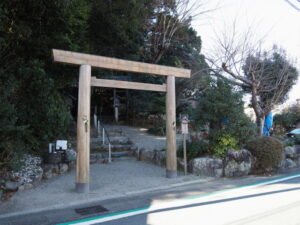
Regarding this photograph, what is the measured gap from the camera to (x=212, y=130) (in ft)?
24.8

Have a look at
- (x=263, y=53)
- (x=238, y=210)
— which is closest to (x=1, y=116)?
(x=238, y=210)

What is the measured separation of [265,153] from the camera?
23.6 feet

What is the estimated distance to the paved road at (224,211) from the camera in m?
3.62

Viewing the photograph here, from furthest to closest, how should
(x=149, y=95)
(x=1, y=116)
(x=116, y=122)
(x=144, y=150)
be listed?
(x=116, y=122) < (x=149, y=95) < (x=144, y=150) < (x=1, y=116)

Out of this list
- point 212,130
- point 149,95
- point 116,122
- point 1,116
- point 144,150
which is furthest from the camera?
point 116,122

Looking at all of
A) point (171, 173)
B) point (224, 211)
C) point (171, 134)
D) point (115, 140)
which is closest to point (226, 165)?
point (171, 173)

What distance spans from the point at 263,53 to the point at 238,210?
829 cm

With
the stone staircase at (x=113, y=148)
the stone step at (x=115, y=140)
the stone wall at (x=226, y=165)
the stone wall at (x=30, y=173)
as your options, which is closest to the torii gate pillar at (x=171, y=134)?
the stone wall at (x=226, y=165)

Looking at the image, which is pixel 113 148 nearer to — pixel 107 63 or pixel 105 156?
pixel 105 156

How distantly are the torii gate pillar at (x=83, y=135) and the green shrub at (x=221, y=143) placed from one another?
4026 mm

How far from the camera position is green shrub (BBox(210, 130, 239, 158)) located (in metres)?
7.16

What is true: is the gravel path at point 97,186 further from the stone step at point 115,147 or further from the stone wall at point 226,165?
the stone step at point 115,147

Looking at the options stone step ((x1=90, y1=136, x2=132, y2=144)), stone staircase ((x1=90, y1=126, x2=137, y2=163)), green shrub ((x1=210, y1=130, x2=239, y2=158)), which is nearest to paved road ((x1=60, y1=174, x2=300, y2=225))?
green shrub ((x1=210, y1=130, x2=239, y2=158))

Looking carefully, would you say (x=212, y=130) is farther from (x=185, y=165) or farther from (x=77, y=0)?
(x=77, y=0)
